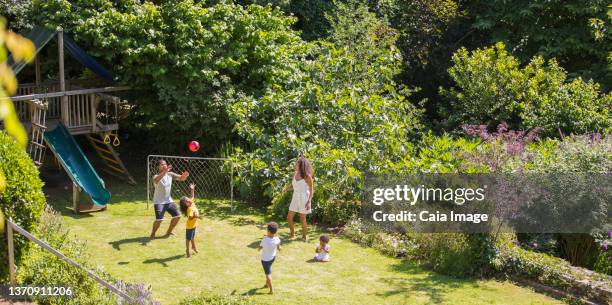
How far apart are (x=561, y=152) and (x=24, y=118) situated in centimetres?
1129

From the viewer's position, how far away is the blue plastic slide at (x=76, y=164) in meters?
14.2

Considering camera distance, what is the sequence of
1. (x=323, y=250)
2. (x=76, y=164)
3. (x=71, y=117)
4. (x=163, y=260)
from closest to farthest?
(x=163, y=260), (x=323, y=250), (x=76, y=164), (x=71, y=117)

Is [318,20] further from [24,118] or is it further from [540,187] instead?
[540,187]

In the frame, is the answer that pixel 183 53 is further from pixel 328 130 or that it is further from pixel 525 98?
pixel 525 98

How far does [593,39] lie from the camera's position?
67.0ft

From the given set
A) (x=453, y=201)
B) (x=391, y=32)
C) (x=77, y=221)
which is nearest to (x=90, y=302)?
(x=77, y=221)

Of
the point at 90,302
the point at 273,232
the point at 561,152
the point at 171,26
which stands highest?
the point at 171,26

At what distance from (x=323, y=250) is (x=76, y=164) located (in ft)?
19.4

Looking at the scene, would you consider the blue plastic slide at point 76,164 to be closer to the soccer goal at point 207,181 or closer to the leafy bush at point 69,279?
the soccer goal at point 207,181

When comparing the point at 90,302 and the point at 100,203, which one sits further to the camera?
the point at 100,203

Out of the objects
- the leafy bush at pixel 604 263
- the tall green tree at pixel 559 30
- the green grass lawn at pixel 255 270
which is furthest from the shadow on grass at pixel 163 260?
the tall green tree at pixel 559 30

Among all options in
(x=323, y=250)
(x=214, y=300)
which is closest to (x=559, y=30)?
(x=323, y=250)

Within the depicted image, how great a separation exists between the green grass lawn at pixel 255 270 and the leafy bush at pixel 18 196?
48.8 inches

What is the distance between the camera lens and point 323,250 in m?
11.8
